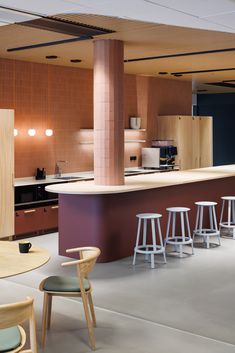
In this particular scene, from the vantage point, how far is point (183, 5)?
3.55 metres

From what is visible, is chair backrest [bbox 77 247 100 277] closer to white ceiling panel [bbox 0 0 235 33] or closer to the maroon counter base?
white ceiling panel [bbox 0 0 235 33]

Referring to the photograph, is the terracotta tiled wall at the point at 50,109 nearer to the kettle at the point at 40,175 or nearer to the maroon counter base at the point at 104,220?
the kettle at the point at 40,175

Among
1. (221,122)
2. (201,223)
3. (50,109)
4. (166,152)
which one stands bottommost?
(201,223)

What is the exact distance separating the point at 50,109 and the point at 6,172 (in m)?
2.05

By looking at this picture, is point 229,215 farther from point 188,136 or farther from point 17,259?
point 17,259

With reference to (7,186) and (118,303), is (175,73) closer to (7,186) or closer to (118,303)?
(7,186)

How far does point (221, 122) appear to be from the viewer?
1748 centimetres

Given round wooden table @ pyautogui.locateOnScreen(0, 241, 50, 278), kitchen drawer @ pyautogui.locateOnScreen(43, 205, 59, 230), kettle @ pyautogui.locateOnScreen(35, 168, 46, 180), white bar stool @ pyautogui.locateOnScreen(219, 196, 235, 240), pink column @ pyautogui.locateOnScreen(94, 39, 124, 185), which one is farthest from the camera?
kettle @ pyautogui.locateOnScreen(35, 168, 46, 180)

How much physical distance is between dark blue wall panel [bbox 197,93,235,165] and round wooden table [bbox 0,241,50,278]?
13.8 metres

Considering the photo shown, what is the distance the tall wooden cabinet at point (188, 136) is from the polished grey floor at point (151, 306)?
4.90 meters

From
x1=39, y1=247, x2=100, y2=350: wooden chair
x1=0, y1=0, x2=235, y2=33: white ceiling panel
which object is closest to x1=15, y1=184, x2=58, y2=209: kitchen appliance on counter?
x1=39, y1=247, x2=100, y2=350: wooden chair

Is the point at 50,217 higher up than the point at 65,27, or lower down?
lower down

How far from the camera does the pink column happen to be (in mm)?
6891

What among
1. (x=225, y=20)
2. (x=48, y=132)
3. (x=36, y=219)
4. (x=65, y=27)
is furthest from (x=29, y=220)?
(x=225, y=20)
